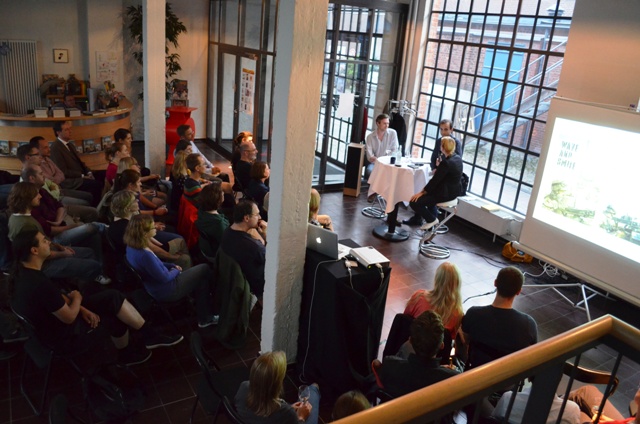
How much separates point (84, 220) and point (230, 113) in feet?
19.1

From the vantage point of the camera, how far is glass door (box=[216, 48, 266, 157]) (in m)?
9.38

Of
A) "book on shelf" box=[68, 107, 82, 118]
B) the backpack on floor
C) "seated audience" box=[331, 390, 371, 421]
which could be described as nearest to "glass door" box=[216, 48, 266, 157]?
"book on shelf" box=[68, 107, 82, 118]

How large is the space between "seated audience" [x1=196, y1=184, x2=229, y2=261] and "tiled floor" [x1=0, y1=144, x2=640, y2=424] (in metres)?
0.81

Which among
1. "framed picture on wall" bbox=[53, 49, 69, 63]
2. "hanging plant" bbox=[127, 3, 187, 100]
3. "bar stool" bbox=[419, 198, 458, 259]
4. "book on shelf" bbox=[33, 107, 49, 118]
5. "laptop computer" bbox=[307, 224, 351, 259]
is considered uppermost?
"hanging plant" bbox=[127, 3, 187, 100]

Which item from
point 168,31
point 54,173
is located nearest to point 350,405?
point 54,173

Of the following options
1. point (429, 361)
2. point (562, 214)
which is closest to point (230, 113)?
point (562, 214)

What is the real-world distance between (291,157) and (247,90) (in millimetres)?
6379

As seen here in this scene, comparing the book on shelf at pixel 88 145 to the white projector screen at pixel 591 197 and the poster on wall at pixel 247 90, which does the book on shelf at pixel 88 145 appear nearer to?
the poster on wall at pixel 247 90

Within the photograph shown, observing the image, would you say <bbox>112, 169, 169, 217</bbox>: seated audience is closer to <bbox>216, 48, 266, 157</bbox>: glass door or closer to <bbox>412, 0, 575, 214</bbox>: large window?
<bbox>216, 48, 266, 157</bbox>: glass door

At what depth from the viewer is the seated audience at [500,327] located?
3277 mm

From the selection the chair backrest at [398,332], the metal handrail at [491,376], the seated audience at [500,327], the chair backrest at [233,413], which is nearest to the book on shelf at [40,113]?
the chair backrest at [398,332]

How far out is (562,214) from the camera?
5.70 metres

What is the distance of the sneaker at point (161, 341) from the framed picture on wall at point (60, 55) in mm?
8239

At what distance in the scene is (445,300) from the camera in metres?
3.52
